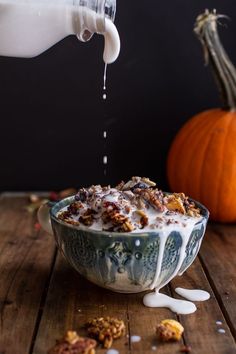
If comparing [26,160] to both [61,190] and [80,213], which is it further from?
[80,213]

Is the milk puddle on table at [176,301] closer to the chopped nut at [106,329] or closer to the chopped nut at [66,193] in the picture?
the chopped nut at [106,329]

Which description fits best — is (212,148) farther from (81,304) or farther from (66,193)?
(81,304)

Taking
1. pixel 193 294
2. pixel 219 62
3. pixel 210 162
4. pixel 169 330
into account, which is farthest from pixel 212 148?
pixel 169 330

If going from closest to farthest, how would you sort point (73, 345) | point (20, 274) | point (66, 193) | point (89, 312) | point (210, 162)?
point (73, 345) → point (89, 312) → point (20, 274) → point (210, 162) → point (66, 193)

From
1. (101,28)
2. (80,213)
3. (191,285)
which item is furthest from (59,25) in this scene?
(191,285)

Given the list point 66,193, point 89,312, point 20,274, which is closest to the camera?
point 89,312

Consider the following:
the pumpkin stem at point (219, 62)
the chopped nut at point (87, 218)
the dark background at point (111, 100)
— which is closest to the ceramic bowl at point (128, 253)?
the chopped nut at point (87, 218)
